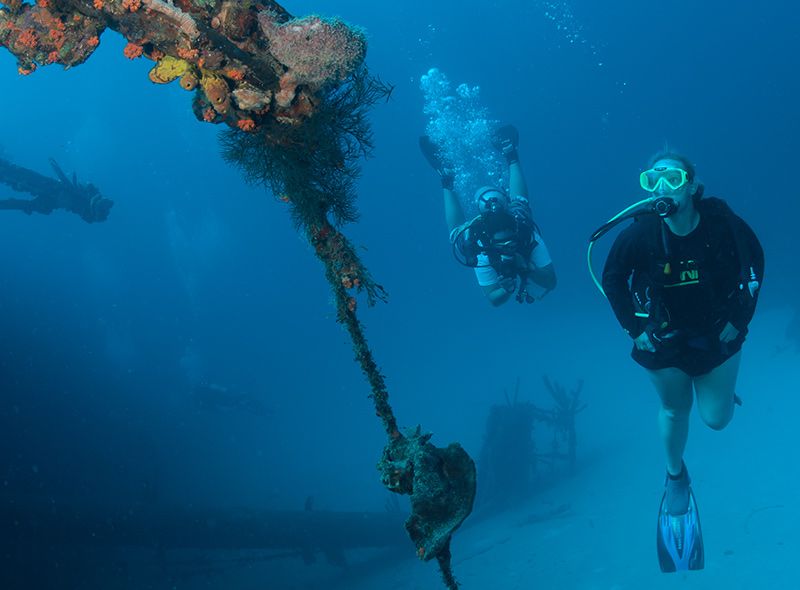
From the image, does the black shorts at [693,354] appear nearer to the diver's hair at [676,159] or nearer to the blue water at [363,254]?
the diver's hair at [676,159]

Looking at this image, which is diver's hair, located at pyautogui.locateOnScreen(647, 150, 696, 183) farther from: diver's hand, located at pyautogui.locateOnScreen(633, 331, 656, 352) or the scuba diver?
diver's hand, located at pyautogui.locateOnScreen(633, 331, 656, 352)

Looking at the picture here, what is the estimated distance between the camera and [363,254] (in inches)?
1670

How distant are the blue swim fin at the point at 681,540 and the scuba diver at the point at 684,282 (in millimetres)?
1759

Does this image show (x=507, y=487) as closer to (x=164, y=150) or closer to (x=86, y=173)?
(x=86, y=173)

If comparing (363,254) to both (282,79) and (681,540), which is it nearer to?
(681,540)

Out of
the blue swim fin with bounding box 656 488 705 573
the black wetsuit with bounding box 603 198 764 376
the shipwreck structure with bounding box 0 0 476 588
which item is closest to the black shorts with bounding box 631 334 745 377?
the black wetsuit with bounding box 603 198 764 376

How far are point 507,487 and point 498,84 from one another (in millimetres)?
65498

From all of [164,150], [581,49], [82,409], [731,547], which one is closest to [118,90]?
[164,150]

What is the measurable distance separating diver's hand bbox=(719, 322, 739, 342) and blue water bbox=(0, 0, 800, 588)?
318 cm

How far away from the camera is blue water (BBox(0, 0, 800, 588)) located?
2194 centimetres

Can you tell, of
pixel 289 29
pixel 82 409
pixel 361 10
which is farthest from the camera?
pixel 361 10

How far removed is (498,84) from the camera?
69875 millimetres

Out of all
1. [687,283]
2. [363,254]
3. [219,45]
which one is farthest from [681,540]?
[363,254]

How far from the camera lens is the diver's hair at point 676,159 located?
4.11 meters
